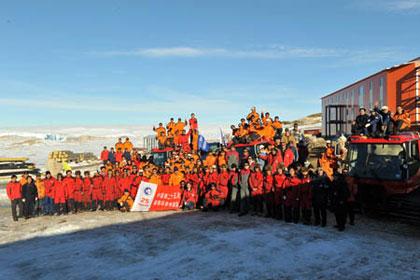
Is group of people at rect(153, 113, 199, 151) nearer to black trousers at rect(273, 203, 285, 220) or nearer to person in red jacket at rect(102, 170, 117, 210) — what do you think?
person in red jacket at rect(102, 170, 117, 210)

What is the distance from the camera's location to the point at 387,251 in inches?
326

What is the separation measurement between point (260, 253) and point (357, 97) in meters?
17.0

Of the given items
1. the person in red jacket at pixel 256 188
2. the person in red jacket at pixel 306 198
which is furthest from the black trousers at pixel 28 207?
the person in red jacket at pixel 306 198

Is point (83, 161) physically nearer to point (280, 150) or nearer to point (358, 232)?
point (280, 150)

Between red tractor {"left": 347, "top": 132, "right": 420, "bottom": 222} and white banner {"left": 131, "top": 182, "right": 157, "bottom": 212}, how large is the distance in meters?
6.33

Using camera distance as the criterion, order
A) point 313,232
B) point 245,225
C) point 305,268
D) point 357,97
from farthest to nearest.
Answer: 1. point 357,97
2. point 245,225
3. point 313,232
4. point 305,268

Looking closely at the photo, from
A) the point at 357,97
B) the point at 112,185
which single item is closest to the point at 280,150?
the point at 112,185

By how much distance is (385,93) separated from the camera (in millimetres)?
19203

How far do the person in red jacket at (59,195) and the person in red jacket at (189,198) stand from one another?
4.08m

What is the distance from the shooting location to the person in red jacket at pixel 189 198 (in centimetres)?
1356

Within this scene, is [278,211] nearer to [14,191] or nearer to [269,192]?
[269,192]

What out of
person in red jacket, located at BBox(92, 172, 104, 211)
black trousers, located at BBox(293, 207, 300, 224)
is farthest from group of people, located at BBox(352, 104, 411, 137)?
person in red jacket, located at BBox(92, 172, 104, 211)

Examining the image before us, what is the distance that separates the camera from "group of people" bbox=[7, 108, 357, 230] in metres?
10.8

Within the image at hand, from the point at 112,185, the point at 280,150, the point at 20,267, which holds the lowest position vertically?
the point at 20,267
